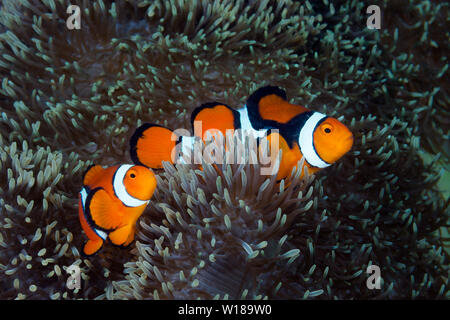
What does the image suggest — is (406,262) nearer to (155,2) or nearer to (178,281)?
(178,281)

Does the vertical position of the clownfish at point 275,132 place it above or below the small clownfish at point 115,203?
above

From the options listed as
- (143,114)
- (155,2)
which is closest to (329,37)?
(155,2)

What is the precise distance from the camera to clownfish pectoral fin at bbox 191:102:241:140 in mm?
1335

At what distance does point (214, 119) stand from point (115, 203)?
0.45 m

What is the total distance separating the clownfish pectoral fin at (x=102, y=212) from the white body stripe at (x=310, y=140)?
0.67m

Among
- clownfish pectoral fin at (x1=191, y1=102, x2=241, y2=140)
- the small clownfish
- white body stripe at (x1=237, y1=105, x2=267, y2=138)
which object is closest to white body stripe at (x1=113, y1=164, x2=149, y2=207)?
the small clownfish

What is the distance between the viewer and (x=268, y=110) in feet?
4.38

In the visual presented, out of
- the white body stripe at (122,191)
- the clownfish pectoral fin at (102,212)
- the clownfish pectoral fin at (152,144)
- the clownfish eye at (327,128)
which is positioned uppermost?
the clownfish eye at (327,128)

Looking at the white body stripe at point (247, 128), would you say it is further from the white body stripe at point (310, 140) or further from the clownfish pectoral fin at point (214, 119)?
the white body stripe at point (310, 140)

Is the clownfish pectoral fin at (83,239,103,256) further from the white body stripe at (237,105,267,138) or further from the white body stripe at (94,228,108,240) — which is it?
the white body stripe at (237,105,267,138)

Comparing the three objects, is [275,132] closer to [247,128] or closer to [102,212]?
[247,128]

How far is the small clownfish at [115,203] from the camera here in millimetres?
1274

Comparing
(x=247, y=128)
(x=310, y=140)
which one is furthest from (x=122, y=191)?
(x=310, y=140)

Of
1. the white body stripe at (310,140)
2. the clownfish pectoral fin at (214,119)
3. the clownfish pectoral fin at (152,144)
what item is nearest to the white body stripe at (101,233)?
the clownfish pectoral fin at (152,144)
